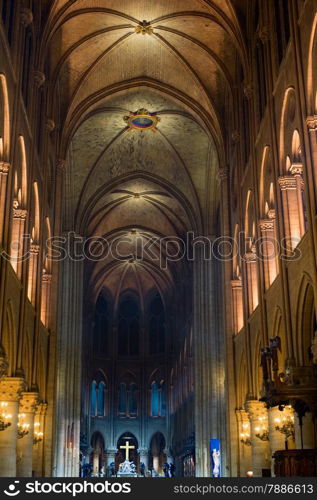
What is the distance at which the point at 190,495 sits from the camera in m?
9.18

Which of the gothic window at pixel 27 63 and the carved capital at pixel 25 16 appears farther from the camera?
the gothic window at pixel 27 63

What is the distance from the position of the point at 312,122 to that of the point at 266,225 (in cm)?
674

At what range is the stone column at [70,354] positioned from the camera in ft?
119

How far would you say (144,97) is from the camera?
35.6 meters

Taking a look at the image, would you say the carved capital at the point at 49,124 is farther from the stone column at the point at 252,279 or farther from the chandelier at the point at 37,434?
the chandelier at the point at 37,434

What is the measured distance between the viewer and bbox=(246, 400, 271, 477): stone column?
2360 centimetres

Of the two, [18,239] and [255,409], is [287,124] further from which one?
[255,409]

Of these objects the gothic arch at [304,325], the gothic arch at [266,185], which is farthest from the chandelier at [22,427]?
the gothic arch at [266,185]

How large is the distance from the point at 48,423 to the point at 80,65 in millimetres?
16368

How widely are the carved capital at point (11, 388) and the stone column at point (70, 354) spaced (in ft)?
48.8

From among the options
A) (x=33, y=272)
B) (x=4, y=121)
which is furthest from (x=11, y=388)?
(x=4, y=121)

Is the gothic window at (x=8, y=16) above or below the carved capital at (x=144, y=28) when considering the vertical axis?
below

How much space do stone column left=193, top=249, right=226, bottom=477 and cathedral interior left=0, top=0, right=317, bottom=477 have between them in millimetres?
115

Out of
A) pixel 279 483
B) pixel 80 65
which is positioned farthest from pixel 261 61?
pixel 279 483
